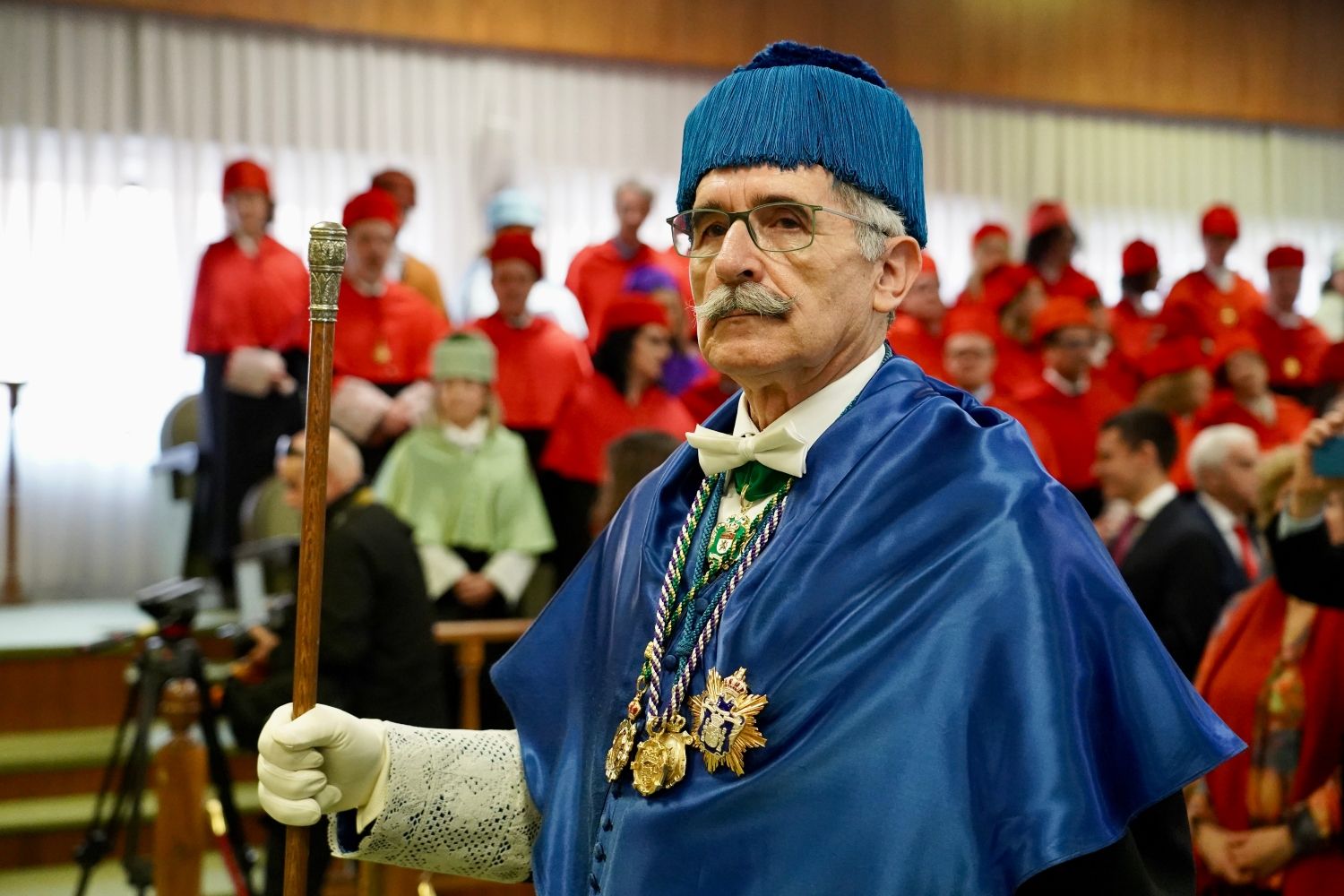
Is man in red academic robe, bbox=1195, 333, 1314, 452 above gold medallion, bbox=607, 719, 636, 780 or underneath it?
above

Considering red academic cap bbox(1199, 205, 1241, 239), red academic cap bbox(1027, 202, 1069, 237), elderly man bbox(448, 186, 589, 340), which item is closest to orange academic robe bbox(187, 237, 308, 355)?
elderly man bbox(448, 186, 589, 340)

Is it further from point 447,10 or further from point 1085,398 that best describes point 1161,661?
point 447,10

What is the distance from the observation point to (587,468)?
650 cm

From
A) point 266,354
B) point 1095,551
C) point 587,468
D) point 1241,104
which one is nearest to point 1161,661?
point 1095,551

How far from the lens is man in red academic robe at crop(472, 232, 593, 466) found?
22.5 feet

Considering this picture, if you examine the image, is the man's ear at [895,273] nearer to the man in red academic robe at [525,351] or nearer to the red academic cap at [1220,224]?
the man in red academic robe at [525,351]

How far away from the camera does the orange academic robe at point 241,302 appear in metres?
7.23

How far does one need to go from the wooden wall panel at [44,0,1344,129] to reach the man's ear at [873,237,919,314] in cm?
846

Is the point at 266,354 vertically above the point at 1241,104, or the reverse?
the point at 1241,104

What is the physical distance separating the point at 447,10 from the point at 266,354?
165 inches

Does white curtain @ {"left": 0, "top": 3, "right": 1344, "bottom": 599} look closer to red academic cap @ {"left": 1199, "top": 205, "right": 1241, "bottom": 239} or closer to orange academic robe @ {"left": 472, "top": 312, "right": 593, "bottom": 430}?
orange academic robe @ {"left": 472, "top": 312, "right": 593, "bottom": 430}

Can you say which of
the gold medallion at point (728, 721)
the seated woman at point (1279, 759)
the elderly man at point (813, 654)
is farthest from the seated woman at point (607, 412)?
the gold medallion at point (728, 721)

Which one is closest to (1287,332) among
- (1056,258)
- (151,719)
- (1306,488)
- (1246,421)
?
(1056,258)

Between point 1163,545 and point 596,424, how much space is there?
2514 millimetres
